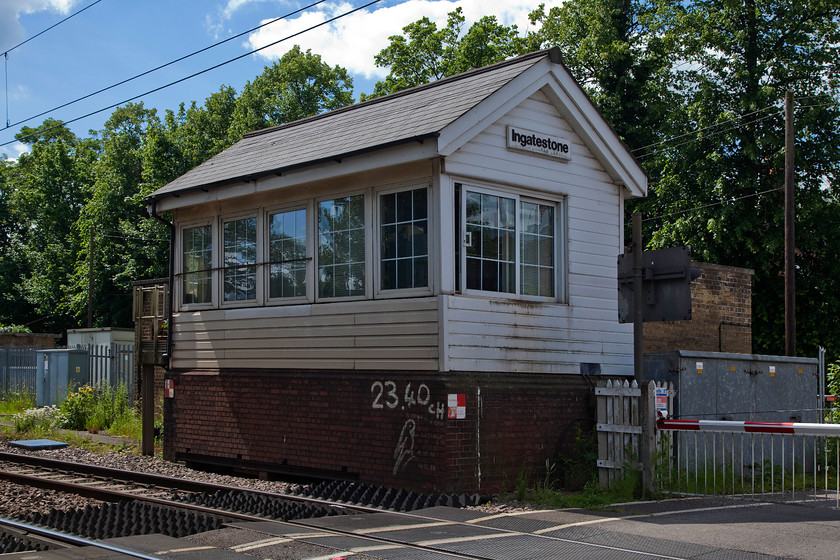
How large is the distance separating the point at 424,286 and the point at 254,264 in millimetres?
3624

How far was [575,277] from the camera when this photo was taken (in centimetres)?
1206

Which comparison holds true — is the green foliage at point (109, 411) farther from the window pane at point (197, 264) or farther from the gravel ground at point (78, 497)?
A: the window pane at point (197, 264)

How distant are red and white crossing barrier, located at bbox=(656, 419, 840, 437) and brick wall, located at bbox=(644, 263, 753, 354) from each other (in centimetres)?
470

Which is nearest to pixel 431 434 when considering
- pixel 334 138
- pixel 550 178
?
pixel 550 178

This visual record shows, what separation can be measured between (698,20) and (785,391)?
17447 millimetres

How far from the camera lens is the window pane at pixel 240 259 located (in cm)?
1356

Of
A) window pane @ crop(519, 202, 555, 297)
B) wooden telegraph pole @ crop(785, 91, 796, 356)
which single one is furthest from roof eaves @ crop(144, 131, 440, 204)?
wooden telegraph pole @ crop(785, 91, 796, 356)

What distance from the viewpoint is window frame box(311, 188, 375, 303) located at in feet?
38.1

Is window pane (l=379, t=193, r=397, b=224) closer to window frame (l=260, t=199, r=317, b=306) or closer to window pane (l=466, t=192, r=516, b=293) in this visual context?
window pane (l=466, t=192, r=516, b=293)

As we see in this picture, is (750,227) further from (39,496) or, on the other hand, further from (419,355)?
(39,496)

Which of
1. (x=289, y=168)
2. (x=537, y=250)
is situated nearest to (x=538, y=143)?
(x=537, y=250)

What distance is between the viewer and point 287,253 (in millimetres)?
12938

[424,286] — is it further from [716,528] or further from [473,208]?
[716,528]

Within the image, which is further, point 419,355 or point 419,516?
point 419,355
